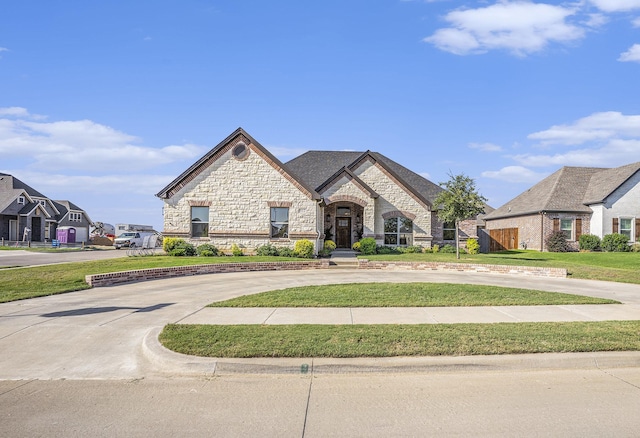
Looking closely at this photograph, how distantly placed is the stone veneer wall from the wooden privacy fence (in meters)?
21.4

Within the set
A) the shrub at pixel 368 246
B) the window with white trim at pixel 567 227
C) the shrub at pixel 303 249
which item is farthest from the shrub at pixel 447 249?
the shrub at pixel 303 249

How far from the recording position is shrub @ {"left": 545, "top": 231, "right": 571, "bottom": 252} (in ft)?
110

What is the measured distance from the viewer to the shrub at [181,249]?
24.2 m

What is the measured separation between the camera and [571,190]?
3681cm

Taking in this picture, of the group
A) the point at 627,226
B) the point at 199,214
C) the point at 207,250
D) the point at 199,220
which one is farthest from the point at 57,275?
the point at 627,226

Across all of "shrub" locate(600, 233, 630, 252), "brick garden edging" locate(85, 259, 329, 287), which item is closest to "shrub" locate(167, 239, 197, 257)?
"brick garden edging" locate(85, 259, 329, 287)

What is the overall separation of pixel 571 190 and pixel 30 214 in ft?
181

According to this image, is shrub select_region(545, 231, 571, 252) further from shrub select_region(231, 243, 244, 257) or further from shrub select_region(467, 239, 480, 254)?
shrub select_region(231, 243, 244, 257)

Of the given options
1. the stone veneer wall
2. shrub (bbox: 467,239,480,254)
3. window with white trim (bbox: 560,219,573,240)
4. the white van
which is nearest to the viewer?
the stone veneer wall

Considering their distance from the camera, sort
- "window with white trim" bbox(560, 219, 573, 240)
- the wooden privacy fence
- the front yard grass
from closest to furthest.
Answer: the front yard grass, "window with white trim" bbox(560, 219, 573, 240), the wooden privacy fence

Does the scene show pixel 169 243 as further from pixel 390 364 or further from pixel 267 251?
pixel 390 364

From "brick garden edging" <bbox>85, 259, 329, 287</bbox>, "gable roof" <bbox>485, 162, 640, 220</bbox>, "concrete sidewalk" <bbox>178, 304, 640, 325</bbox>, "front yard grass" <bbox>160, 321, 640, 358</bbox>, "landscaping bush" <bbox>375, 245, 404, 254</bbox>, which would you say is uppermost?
"gable roof" <bbox>485, 162, 640, 220</bbox>

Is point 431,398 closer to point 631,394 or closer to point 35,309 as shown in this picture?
point 631,394

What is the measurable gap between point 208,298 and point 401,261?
12.1 m
